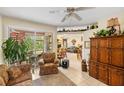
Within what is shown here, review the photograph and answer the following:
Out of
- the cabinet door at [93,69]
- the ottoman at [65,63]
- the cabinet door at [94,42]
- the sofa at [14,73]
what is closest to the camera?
the sofa at [14,73]

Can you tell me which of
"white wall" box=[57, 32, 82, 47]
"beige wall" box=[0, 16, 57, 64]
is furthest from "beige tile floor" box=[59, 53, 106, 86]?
"beige wall" box=[0, 16, 57, 64]

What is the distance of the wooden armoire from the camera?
4.04 metres

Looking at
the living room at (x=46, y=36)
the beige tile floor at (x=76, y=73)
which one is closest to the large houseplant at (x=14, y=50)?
the living room at (x=46, y=36)

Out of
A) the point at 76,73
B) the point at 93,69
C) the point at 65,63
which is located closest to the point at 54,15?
the point at 65,63

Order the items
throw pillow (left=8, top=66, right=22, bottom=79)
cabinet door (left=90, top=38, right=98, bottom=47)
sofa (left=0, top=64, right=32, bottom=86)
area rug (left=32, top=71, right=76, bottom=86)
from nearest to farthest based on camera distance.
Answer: sofa (left=0, top=64, right=32, bottom=86) → throw pillow (left=8, top=66, right=22, bottom=79) → area rug (left=32, top=71, right=76, bottom=86) → cabinet door (left=90, top=38, right=98, bottom=47)

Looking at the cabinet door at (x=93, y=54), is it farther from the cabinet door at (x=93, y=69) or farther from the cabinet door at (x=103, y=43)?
the cabinet door at (x=103, y=43)

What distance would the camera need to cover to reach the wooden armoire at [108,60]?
404cm

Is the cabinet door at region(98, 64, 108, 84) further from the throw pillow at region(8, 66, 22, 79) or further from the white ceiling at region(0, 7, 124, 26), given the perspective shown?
the throw pillow at region(8, 66, 22, 79)

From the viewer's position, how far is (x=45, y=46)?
387 cm

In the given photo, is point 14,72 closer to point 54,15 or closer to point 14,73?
point 14,73

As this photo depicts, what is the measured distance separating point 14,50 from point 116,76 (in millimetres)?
2786
